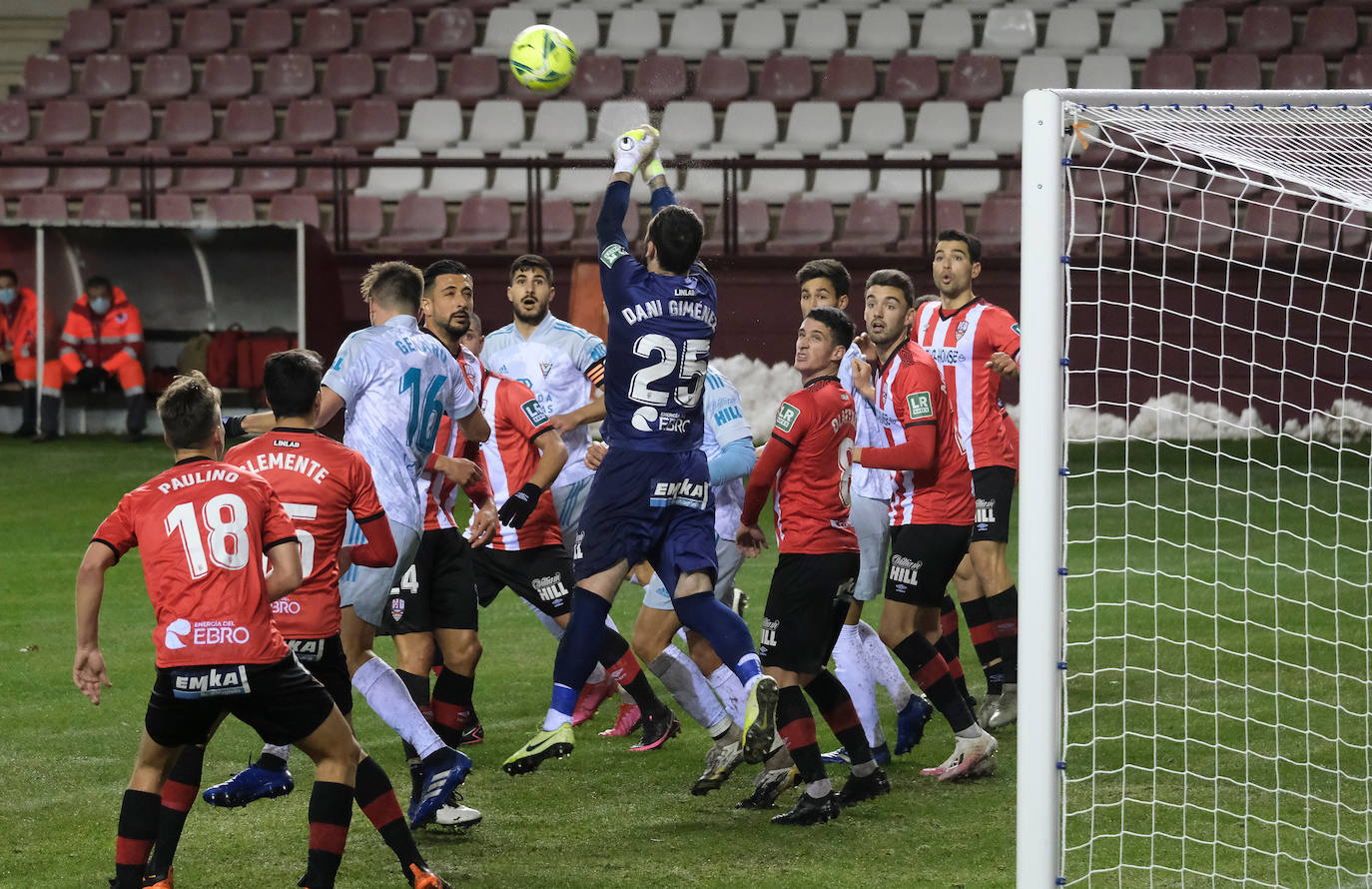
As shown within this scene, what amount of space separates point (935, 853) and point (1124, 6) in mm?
15252

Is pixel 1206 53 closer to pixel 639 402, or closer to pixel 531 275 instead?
pixel 531 275

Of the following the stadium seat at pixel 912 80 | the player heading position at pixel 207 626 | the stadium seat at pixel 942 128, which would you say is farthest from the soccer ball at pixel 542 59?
the stadium seat at pixel 912 80

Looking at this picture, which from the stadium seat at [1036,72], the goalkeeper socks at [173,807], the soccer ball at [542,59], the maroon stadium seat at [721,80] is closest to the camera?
the goalkeeper socks at [173,807]

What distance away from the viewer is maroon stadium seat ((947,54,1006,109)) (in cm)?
1723

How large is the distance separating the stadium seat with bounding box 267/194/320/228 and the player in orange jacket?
72.0 inches

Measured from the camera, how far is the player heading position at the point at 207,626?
395 cm

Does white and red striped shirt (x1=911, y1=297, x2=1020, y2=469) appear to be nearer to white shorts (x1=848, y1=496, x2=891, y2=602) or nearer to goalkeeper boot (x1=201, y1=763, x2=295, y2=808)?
white shorts (x1=848, y1=496, x2=891, y2=602)

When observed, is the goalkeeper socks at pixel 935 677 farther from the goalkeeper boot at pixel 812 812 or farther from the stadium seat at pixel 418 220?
the stadium seat at pixel 418 220

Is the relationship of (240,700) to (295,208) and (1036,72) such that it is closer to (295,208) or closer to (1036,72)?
(295,208)

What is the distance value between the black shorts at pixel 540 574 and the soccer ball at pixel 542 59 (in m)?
2.45

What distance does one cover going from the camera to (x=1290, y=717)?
6.48 meters

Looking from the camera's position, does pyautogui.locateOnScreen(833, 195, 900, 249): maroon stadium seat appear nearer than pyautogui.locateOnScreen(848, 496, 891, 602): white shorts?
No

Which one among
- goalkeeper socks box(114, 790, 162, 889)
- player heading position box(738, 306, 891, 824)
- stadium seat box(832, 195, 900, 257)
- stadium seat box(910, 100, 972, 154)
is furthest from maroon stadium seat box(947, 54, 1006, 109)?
goalkeeper socks box(114, 790, 162, 889)

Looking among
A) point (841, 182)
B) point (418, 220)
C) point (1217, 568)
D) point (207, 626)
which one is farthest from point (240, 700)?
point (841, 182)
